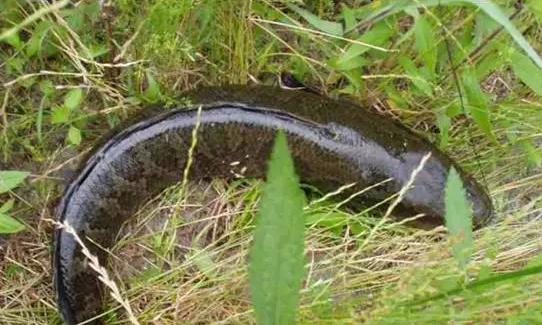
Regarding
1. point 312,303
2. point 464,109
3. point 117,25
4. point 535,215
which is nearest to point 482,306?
point 312,303

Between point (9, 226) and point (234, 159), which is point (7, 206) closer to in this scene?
point (9, 226)

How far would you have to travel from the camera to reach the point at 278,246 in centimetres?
120

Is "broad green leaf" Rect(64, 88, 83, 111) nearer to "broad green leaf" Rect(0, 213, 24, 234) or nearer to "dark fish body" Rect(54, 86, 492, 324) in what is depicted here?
"dark fish body" Rect(54, 86, 492, 324)

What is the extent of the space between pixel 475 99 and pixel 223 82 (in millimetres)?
889

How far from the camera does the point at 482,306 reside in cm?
215

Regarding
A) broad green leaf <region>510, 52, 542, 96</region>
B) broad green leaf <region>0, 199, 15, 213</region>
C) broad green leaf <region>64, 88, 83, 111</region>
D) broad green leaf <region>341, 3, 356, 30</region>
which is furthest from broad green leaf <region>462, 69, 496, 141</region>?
broad green leaf <region>0, 199, 15, 213</region>

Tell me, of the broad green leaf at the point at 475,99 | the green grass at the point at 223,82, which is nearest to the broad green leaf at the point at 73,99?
the green grass at the point at 223,82

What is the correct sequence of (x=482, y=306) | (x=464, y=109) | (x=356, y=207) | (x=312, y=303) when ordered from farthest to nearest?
(x=356, y=207) → (x=464, y=109) → (x=312, y=303) → (x=482, y=306)

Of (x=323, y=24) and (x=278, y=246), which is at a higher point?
(x=323, y=24)

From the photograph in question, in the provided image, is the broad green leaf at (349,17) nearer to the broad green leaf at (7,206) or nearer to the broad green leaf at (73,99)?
the broad green leaf at (73,99)

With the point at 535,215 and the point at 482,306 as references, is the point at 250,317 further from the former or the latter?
the point at 535,215

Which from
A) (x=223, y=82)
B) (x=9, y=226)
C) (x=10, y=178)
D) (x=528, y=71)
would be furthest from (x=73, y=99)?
(x=528, y=71)

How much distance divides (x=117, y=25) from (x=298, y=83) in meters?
0.67

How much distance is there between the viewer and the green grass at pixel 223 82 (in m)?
2.46
